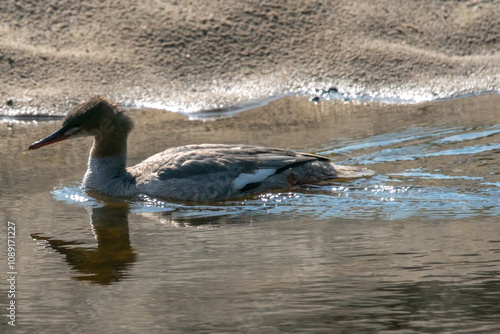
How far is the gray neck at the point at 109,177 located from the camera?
733cm

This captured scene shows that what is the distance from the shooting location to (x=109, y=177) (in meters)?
Result: 7.45

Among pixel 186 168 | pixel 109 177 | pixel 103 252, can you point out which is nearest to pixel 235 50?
pixel 109 177

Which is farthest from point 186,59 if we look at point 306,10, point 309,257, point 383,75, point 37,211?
point 309,257

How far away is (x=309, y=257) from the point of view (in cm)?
513

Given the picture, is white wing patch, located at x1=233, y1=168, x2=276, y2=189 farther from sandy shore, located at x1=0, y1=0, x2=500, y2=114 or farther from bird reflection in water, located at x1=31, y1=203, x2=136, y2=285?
sandy shore, located at x1=0, y1=0, x2=500, y2=114

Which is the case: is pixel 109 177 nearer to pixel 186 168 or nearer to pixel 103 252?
pixel 186 168

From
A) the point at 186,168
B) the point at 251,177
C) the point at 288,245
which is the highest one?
the point at 186,168

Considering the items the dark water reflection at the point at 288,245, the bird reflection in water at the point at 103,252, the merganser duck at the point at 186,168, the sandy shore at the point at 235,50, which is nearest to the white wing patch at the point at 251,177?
the merganser duck at the point at 186,168

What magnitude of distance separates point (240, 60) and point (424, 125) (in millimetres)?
3228

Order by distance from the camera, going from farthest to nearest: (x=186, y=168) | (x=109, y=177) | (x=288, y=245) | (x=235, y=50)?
(x=235, y=50)
(x=109, y=177)
(x=186, y=168)
(x=288, y=245)

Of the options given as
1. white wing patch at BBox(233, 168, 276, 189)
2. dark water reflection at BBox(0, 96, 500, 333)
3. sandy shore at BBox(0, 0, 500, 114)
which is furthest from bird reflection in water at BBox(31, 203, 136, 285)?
sandy shore at BBox(0, 0, 500, 114)

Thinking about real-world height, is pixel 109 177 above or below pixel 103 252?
above

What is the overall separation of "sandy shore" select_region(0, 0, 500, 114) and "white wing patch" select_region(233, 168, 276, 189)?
3334 mm

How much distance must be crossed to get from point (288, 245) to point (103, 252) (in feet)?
4.34
